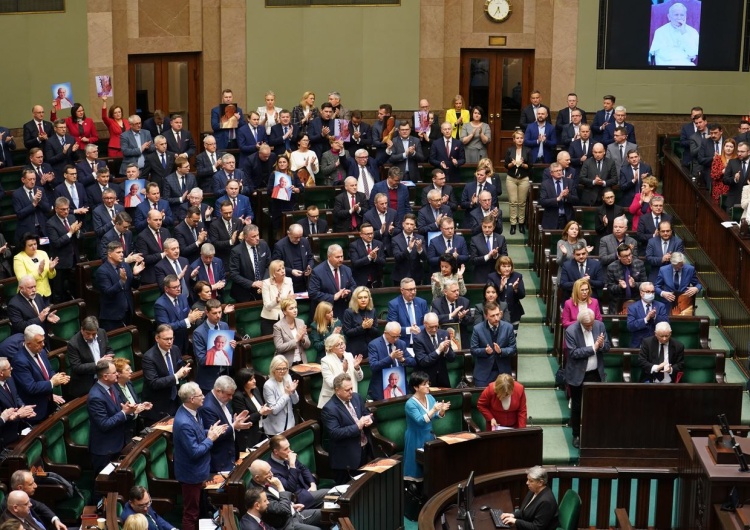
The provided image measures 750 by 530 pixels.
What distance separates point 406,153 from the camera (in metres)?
15.1

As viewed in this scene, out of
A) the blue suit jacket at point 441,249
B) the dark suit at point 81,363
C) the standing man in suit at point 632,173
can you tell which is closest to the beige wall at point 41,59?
the blue suit jacket at point 441,249

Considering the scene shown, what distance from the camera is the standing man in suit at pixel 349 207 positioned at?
13992mm

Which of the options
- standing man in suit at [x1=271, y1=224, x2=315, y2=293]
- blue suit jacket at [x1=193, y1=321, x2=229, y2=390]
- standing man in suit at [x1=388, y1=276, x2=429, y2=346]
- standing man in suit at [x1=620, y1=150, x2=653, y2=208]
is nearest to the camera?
blue suit jacket at [x1=193, y1=321, x2=229, y2=390]

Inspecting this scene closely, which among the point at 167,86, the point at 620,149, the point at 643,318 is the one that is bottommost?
the point at 643,318

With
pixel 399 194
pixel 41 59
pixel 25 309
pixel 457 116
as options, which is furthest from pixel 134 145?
pixel 25 309

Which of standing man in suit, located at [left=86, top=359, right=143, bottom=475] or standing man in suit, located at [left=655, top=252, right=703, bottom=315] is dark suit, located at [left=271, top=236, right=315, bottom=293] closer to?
standing man in suit, located at [left=86, top=359, right=143, bottom=475]

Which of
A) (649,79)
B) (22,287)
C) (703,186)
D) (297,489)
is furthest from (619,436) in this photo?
(649,79)

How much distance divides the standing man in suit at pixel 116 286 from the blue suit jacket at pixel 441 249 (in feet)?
9.64

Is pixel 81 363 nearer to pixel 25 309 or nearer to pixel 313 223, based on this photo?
pixel 25 309

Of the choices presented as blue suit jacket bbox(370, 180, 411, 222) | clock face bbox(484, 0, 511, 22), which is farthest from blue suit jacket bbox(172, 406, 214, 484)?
clock face bbox(484, 0, 511, 22)

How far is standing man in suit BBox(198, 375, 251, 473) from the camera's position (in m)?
9.77

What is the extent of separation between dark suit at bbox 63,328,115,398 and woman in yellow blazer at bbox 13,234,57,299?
4.70 feet

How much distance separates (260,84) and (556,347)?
6898mm

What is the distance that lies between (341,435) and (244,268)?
10.4 feet
